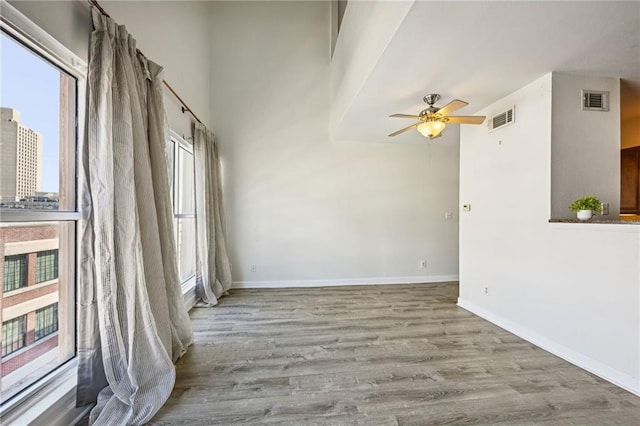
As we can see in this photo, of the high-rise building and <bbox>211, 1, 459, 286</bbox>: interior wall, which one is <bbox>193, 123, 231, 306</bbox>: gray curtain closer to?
<bbox>211, 1, 459, 286</bbox>: interior wall

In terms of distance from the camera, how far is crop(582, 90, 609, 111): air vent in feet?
8.25

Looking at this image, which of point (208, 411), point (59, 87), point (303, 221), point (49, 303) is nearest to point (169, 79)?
point (59, 87)

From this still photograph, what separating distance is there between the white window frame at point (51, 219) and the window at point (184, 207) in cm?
168

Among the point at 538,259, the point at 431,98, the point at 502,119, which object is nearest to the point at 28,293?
the point at 431,98

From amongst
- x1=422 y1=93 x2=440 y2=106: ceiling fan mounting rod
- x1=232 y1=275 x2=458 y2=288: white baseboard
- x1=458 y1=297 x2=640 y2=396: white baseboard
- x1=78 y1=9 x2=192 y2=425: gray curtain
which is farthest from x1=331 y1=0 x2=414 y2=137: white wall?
x1=458 y1=297 x2=640 y2=396: white baseboard

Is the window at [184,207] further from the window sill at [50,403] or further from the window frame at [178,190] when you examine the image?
the window sill at [50,403]

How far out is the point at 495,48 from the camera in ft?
6.70

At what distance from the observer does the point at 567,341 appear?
→ 2.30m

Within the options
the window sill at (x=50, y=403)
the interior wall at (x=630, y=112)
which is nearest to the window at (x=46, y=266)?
the window sill at (x=50, y=403)

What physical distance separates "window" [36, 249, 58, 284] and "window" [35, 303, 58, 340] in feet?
0.56

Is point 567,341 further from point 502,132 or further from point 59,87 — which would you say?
point 59,87

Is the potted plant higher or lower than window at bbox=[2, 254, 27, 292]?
higher

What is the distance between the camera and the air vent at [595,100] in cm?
251

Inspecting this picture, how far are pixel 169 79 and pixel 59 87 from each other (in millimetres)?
1461
